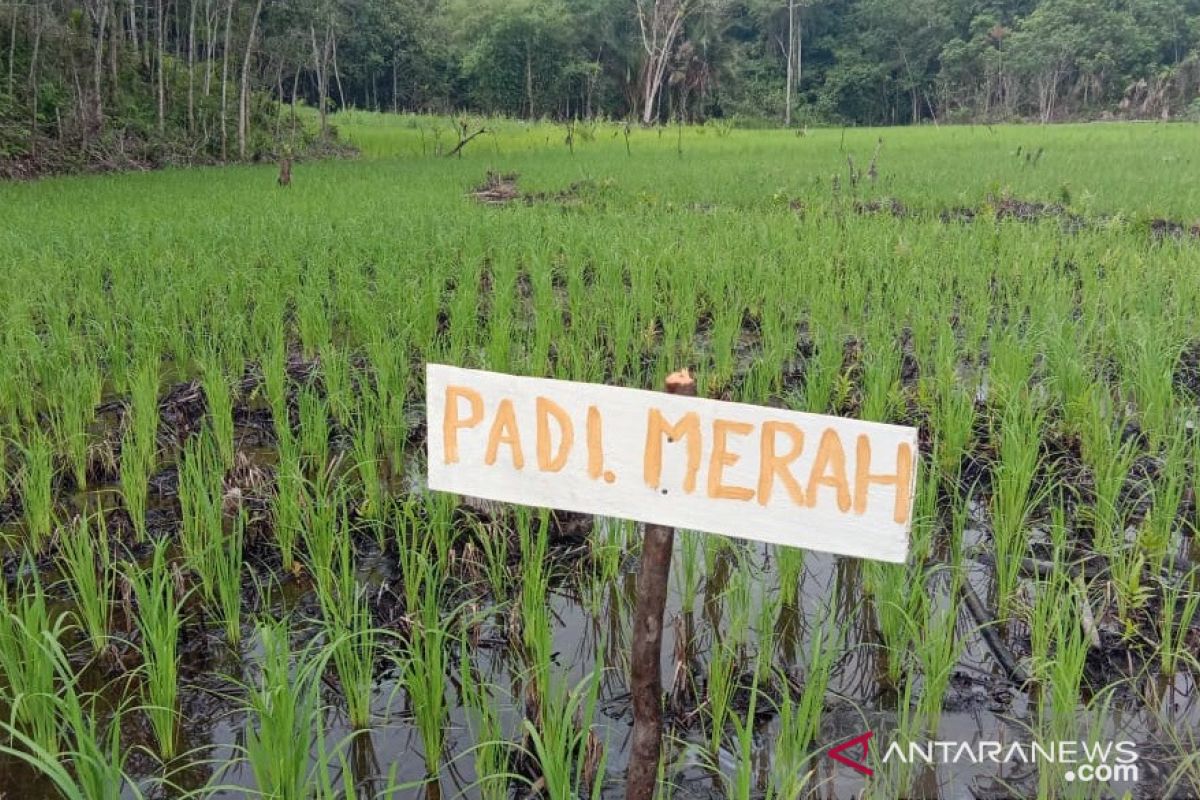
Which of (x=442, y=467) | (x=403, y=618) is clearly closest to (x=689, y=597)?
(x=403, y=618)

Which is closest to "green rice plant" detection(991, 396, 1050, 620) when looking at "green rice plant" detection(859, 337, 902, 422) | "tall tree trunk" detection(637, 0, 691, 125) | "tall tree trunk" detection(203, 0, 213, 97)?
"green rice plant" detection(859, 337, 902, 422)

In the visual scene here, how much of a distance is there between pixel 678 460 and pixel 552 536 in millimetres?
1451

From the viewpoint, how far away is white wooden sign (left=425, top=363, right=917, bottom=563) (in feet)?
4.13

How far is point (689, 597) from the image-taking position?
2244 mm

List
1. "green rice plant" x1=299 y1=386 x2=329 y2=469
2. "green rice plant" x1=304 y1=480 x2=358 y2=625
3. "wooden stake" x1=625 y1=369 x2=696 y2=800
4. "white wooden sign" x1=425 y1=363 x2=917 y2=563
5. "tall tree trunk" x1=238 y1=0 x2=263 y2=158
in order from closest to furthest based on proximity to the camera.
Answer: "white wooden sign" x1=425 y1=363 x2=917 y2=563
"wooden stake" x1=625 y1=369 x2=696 y2=800
"green rice plant" x1=304 y1=480 x2=358 y2=625
"green rice plant" x1=299 y1=386 x2=329 y2=469
"tall tree trunk" x1=238 y1=0 x2=263 y2=158

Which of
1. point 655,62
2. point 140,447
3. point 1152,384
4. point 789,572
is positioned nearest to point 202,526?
point 140,447

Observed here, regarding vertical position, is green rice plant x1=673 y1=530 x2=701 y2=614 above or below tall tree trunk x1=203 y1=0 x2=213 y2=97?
below

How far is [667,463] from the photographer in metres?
1.33

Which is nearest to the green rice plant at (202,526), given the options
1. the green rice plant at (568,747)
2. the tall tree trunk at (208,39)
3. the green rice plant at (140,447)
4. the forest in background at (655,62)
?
the green rice plant at (140,447)

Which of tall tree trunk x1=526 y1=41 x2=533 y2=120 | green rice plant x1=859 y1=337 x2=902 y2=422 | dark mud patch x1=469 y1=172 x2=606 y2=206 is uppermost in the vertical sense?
tall tree trunk x1=526 y1=41 x2=533 y2=120

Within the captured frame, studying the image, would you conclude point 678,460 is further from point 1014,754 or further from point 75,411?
point 75,411

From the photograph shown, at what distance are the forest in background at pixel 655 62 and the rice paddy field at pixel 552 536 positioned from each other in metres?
15.3

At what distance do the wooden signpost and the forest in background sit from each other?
731 inches

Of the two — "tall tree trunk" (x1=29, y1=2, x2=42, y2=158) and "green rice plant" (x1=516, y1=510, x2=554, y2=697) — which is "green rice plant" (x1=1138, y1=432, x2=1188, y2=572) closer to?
"green rice plant" (x1=516, y1=510, x2=554, y2=697)
